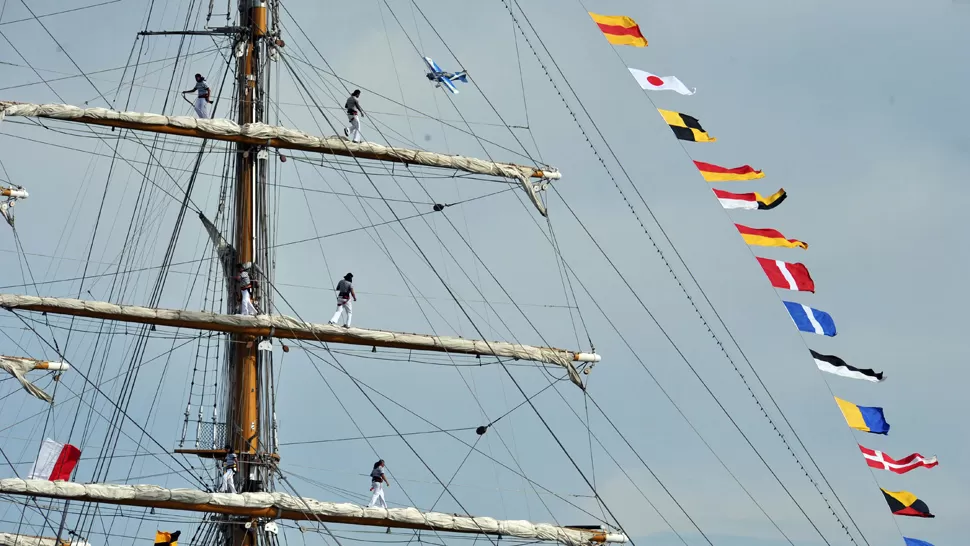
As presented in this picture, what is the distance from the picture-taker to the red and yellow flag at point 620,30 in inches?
1710

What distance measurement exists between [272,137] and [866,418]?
16673mm

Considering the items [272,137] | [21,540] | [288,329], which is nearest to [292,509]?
[288,329]

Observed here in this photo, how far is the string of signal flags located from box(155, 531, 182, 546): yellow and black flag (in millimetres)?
15021

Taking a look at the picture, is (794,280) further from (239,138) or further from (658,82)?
(239,138)

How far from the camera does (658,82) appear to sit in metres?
42.6

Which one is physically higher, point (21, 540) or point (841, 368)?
point (21, 540)

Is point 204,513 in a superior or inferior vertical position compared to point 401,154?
inferior

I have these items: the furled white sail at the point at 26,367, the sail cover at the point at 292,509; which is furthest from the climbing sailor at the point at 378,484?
the furled white sail at the point at 26,367

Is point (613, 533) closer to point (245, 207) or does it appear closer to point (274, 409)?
point (274, 409)

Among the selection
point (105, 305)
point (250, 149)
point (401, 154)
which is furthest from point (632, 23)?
point (105, 305)

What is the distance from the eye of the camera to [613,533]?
4766 centimetres

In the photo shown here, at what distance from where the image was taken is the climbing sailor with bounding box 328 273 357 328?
153 feet

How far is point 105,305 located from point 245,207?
16.5 ft

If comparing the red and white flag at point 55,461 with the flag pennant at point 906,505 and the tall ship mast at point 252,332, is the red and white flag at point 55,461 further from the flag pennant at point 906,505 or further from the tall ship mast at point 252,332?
the flag pennant at point 906,505
